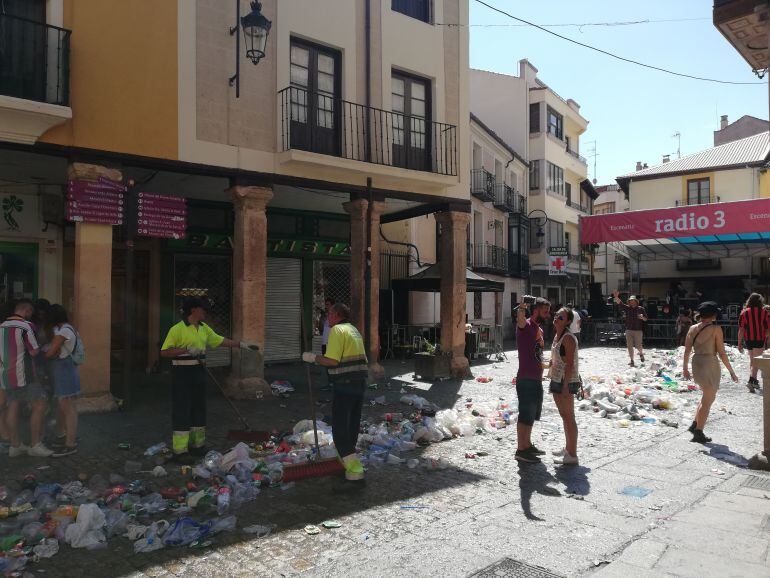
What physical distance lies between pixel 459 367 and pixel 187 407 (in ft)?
25.4

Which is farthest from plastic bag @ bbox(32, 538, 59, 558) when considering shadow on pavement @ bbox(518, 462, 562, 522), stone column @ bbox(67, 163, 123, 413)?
stone column @ bbox(67, 163, 123, 413)

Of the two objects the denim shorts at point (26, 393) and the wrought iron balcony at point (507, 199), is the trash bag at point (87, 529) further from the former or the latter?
the wrought iron balcony at point (507, 199)

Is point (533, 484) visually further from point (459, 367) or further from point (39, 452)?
point (459, 367)

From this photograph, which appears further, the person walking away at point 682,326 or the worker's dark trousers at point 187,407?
the person walking away at point 682,326

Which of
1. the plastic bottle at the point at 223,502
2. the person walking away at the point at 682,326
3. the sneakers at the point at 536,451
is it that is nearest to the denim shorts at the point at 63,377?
the plastic bottle at the point at 223,502

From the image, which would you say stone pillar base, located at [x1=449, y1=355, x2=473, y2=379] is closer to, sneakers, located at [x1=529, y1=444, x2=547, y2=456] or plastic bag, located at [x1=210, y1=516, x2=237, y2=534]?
sneakers, located at [x1=529, y1=444, x2=547, y2=456]

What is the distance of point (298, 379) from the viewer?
12.9 meters

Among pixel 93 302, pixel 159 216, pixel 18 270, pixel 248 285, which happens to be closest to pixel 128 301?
pixel 93 302

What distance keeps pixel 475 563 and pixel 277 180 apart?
8.37 metres

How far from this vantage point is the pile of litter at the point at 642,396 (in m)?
9.27


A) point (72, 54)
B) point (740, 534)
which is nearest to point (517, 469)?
point (740, 534)

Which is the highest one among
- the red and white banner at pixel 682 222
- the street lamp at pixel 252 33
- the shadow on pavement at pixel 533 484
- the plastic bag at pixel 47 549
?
the street lamp at pixel 252 33

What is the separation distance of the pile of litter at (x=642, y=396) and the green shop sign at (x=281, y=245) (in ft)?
23.1

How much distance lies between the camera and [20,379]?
6551mm
